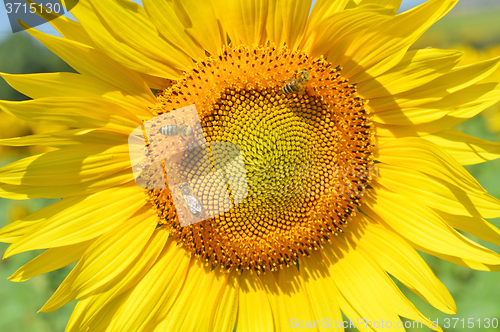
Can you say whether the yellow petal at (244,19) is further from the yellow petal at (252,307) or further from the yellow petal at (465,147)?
the yellow petal at (252,307)

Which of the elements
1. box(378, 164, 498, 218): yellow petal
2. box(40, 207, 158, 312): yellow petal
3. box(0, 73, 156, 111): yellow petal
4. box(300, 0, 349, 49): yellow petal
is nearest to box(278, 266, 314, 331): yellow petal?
box(378, 164, 498, 218): yellow petal

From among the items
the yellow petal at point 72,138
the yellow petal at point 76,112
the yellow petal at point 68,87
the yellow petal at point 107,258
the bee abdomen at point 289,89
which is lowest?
the yellow petal at point 107,258

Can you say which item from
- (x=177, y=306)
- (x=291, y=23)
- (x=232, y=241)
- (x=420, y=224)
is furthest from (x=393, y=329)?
(x=291, y=23)

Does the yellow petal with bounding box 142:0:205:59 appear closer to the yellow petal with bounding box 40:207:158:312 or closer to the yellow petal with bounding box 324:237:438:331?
the yellow petal with bounding box 40:207:158:312

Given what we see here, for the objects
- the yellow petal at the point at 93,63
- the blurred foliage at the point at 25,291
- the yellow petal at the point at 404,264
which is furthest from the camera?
the blurred foliage at the point at 25,291

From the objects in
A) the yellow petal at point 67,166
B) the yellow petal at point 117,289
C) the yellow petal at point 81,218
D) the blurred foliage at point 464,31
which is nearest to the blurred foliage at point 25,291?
the yellow petal at point 117,289
